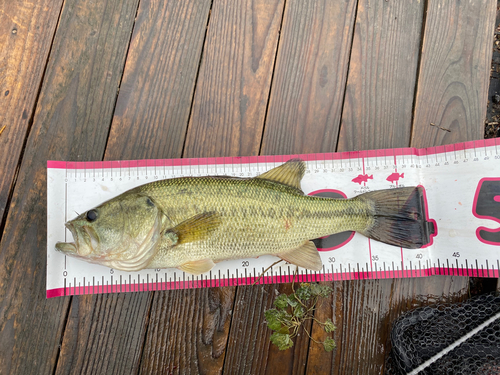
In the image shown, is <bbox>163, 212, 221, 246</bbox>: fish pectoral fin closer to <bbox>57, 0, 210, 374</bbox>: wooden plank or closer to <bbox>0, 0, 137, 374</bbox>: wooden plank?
<bbox>57, 0, 210, 374</bbox>: wooden plank

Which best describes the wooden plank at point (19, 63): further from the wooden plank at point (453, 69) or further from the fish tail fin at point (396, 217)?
the wooden plank at point (453, 69)

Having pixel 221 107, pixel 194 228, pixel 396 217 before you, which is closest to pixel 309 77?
pixel 221 107

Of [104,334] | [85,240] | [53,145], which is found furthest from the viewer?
[53,145]

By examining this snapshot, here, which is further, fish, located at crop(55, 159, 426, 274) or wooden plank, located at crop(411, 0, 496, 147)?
wooden plank, located at crop(411, 0, 496, 147)

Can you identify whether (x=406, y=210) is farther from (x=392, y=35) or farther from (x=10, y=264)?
(x=10, y=264)

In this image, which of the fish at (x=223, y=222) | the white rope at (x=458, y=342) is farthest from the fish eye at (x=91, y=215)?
the white rope at (x=458, y=342)

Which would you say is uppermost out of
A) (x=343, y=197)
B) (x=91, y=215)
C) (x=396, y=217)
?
(x=343, y=197)

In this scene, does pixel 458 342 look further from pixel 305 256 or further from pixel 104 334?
pixel 104 334

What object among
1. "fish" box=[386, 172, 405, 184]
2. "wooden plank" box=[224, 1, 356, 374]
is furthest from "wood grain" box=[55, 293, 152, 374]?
"fish" box=[386, 172, 405, 184]
